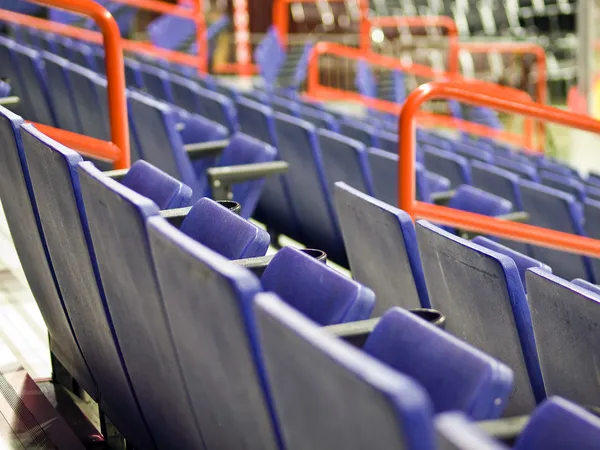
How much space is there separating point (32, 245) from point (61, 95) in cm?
55

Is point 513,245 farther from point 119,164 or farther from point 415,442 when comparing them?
point 415,442

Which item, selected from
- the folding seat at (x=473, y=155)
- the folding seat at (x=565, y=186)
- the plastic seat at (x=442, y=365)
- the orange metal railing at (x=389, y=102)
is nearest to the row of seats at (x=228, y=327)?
the plastic seat at (x=442, y=365)

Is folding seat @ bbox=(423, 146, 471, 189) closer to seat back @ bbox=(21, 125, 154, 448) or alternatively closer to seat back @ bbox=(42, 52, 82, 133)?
seat back @ bbox=(42, 52, 82, 133)

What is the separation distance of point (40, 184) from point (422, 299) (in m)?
Result: 0.25

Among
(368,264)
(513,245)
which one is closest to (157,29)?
(513,245)

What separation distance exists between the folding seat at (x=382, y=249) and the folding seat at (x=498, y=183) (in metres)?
0.61

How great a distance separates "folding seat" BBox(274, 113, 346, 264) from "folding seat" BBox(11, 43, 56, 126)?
31 centimetres

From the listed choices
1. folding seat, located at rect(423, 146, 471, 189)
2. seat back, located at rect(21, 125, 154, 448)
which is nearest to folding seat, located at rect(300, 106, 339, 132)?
folding seat, located at rect(423, 146, 471, 189)

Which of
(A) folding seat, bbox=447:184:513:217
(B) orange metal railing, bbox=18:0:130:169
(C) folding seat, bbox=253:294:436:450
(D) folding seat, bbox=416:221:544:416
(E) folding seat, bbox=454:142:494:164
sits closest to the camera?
(C) folding seat, bbox=253:294:436:450

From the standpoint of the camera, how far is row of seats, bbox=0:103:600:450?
1.00 ft

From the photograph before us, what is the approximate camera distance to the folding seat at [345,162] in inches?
40.3

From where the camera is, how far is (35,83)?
1.22 meters

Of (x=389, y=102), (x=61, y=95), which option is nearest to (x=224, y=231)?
(x=61, y=95)

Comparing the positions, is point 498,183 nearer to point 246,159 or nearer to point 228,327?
point 246,159
